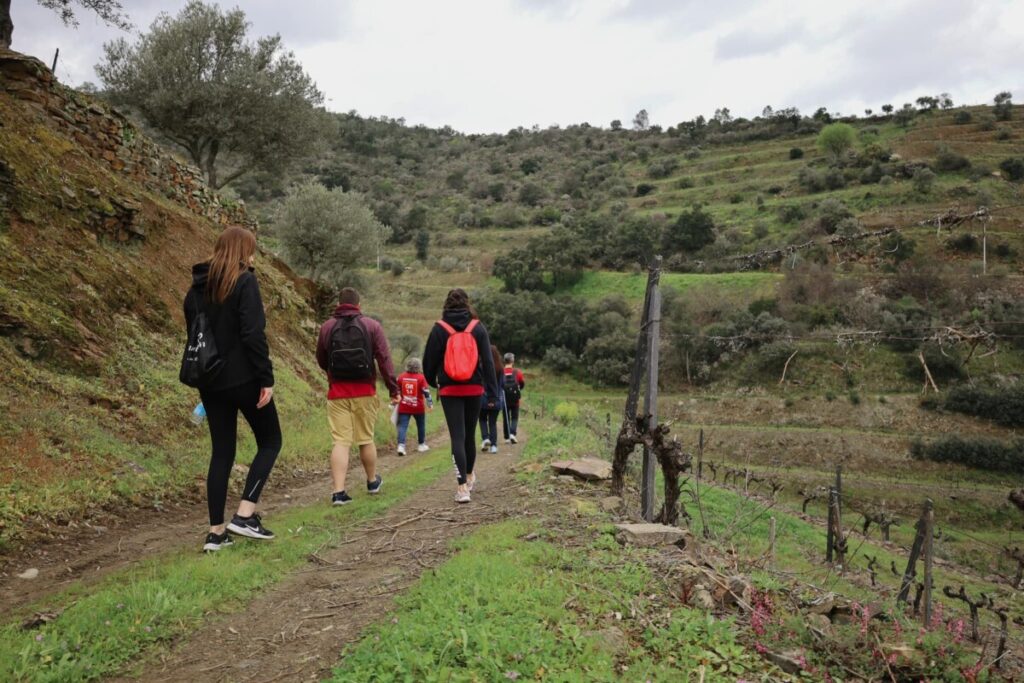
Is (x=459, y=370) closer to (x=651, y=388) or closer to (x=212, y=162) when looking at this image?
(x=651, y=388)

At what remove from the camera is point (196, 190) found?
16938 mm

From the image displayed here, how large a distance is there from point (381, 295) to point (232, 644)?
64965 millimetres

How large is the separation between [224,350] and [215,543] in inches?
62.3

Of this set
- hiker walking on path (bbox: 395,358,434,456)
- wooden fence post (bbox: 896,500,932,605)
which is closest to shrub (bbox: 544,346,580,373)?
hiker walking on path (bbox: 395,358,434,456)

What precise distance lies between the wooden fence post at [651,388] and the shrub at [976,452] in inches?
1217

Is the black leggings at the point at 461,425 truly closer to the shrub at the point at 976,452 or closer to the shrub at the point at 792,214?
the shrub at the point at 976,452

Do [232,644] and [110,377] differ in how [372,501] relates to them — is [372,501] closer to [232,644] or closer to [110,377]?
[232,644]

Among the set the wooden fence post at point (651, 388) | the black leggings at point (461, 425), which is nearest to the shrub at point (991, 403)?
the wooden fence post at point (651, 388)

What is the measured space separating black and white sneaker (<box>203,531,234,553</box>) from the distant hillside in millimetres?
1492

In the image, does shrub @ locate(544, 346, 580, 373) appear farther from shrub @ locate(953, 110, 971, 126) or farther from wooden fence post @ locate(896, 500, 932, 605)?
shrub @ locate(953, 110, 971, 126)

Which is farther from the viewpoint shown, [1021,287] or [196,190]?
[1021,287]

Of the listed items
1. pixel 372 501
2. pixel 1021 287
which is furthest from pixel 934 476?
pixel 372 501

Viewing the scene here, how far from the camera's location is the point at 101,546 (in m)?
5.30

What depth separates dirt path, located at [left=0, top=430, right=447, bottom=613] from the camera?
4.37 m
